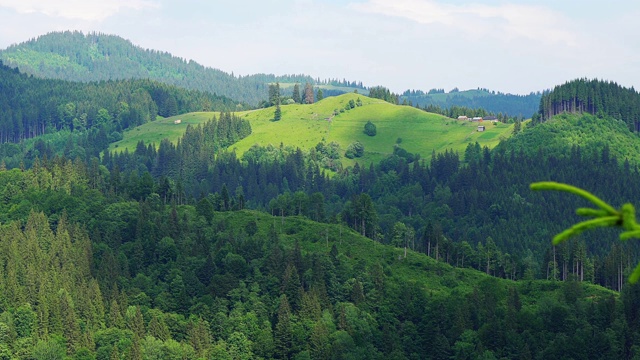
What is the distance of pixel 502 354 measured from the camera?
184 m

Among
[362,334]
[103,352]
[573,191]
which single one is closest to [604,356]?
[362,334]

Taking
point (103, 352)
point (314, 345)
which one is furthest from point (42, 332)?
point (314, 345)

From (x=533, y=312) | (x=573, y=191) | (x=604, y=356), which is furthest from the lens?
(x=533, y=312)

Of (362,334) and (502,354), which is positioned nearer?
(502,354)

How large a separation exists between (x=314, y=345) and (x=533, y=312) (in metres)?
42.5

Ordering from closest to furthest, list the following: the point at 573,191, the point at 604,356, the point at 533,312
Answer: the point at 573,191
the point at 604,356
the point at 533,312

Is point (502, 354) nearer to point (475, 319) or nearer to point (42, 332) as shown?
point (475, 319)

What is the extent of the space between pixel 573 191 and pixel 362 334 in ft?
603

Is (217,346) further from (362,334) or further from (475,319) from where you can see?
(475,319)

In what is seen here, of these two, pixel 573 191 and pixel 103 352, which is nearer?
pixel 573 191

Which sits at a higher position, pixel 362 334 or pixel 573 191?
pixel 573 191

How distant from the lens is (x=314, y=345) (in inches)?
7648

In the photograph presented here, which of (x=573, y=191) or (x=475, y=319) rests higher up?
(x=573, y=191)

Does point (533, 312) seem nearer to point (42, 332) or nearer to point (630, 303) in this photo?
point (630, 303)
